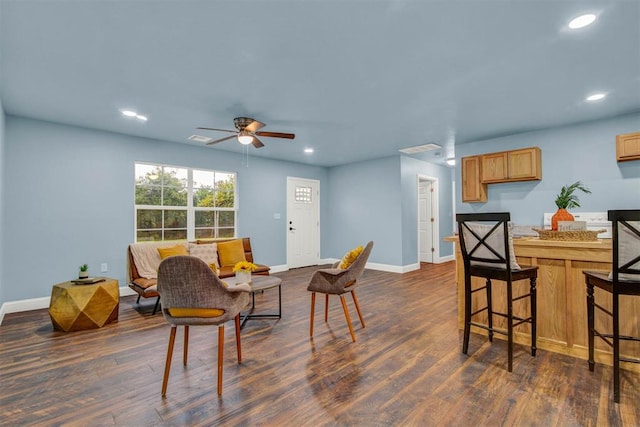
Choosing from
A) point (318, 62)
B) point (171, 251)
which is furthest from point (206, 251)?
point (318, 62)

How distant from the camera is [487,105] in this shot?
11.8ft

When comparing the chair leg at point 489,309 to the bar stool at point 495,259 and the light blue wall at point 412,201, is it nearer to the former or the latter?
the bar stool at point 495,259

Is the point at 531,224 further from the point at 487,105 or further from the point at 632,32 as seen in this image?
the point at 632,32

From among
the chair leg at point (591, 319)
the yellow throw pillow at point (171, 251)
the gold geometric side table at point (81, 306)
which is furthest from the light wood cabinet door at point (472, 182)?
the gold geometric side table at point (81, 306)

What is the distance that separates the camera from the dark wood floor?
1.76 meters

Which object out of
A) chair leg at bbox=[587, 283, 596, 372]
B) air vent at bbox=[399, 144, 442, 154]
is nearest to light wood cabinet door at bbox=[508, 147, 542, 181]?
air vent at bbox=[399, 144, 442, 154]

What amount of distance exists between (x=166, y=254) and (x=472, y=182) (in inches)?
191

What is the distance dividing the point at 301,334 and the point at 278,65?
2.54 metres

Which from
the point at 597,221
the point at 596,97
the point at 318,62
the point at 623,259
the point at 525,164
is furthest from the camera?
the point at 525,164

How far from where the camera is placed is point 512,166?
4.52 meters

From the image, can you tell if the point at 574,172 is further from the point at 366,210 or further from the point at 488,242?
the point at 366,210

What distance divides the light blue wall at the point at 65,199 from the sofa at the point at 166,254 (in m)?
0.50

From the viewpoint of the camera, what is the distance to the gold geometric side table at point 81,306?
10.2 ft

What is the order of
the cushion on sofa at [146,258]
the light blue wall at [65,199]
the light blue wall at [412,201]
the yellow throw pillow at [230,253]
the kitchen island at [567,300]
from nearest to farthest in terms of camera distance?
the kitchen island at [567,300], the light blue wall at [65,199], the cushion on sofa at [146,258], the yellow throw pillow at [230,253], the light blue wall at [412,201]
